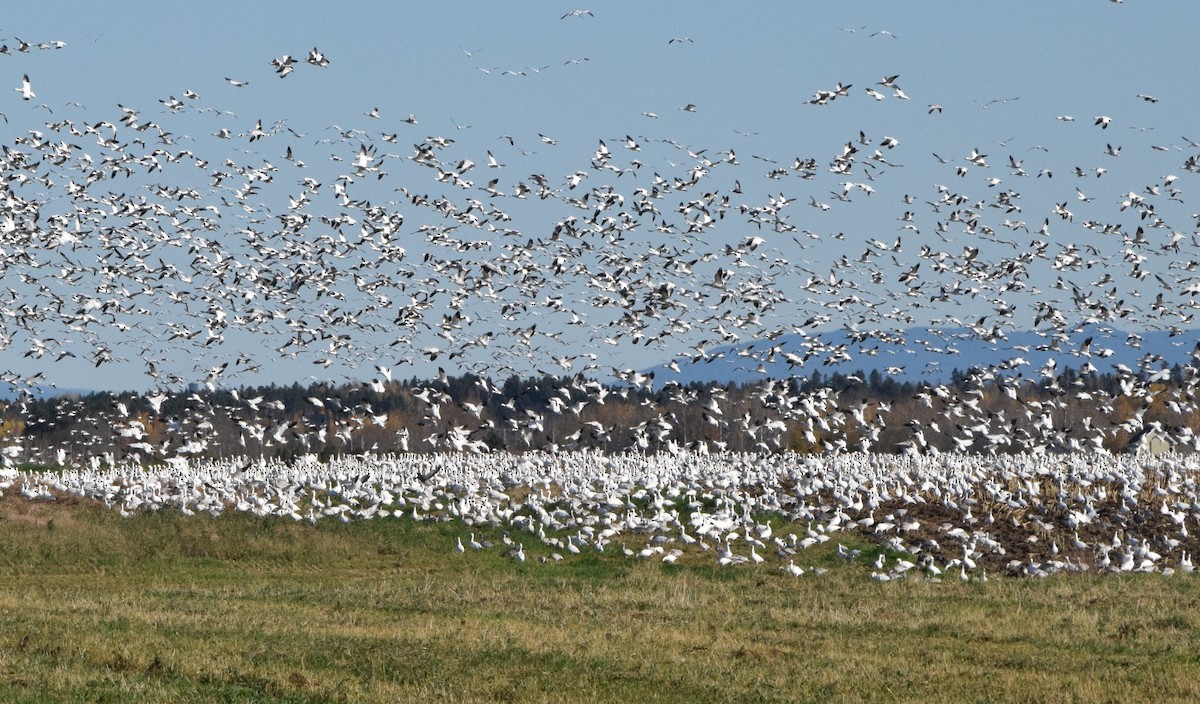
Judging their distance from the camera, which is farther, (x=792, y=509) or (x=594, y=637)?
(x=792, y=509)

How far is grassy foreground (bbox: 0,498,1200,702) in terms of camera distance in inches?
671

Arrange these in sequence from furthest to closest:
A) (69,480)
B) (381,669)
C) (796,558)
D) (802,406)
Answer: (69,480)
(802,406)
(796,558)
(381,669)

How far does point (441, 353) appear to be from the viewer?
4106 cm

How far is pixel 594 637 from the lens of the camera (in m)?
21.6

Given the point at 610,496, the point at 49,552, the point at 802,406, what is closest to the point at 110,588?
the point at 49,552

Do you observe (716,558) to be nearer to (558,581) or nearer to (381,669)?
(558,581)

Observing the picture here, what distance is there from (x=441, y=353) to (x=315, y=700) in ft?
82.4

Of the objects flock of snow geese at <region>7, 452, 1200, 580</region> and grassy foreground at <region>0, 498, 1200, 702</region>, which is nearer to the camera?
grassy foreground at <region>0, 498, 1200, 702</region>

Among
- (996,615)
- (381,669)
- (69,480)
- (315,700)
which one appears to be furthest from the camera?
(69,480)

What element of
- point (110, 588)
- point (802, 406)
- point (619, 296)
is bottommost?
point (110, 588)

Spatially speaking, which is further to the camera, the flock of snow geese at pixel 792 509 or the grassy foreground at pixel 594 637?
the flock of snow geese at pixel 792 509

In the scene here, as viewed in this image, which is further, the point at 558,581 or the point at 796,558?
the point at 796,558

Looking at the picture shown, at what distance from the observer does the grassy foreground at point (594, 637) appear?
55.9 feet

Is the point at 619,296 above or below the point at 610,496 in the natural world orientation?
above
